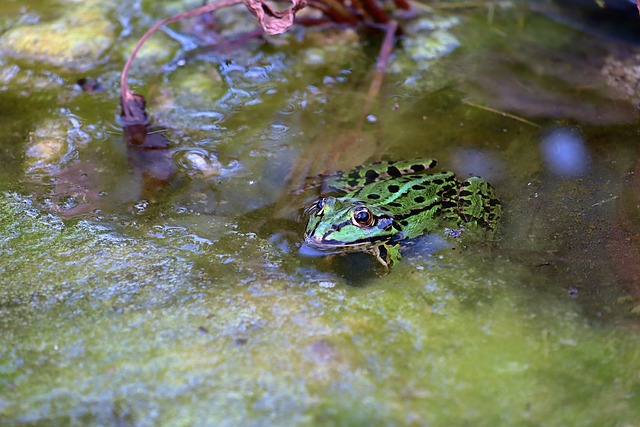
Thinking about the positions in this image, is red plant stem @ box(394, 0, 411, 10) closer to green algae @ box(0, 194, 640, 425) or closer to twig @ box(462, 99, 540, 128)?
twig @ box(462, 99, 540, 128)

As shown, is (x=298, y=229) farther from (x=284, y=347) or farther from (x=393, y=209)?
(x=284, y=347)

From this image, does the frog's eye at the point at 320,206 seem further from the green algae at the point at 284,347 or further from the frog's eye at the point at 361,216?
the green algae at the point at 284,347

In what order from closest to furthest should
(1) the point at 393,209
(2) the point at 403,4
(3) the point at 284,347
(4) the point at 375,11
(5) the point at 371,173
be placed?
1. (3) the point at 284,347
2. (1) the point at 393,209
3. (5) the point at 371,173
4. (4) the point at 375,11
5. (2) the point at 403,4

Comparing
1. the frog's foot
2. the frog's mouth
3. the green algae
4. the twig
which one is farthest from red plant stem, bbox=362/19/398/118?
the green algae

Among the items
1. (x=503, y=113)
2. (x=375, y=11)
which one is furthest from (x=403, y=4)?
(x=503, y=113)

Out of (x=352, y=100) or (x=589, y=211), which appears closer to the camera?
(x=589, y=211)

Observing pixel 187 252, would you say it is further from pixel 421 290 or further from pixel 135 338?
pixel 421 290

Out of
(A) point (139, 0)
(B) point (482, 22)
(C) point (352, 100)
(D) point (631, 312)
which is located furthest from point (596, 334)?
(A) point (139, 0)

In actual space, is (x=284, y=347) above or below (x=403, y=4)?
below
